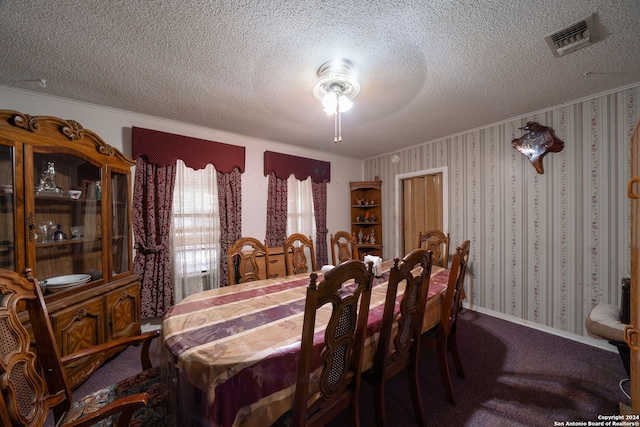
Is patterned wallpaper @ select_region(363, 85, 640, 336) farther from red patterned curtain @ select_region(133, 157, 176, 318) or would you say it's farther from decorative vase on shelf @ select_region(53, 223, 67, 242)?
decorative vase on shelf @ select_region(53, 223, 67, 242)

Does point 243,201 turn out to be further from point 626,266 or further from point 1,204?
point 626,266

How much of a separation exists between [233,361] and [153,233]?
2.10 m

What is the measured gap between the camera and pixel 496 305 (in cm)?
282

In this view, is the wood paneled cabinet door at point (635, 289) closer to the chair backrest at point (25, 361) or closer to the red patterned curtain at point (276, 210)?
the chair backrest at point (25, 361)

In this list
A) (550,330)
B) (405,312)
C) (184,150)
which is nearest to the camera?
(405,312)

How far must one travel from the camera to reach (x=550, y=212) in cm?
244

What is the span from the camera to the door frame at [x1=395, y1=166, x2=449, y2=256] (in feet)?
10.7

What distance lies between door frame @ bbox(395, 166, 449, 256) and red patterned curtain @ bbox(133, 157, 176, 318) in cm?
323

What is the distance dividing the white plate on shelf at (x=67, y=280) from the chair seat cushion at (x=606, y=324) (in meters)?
3.88

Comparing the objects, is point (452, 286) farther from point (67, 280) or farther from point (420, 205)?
point (67, 280)

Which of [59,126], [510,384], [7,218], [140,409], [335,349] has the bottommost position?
[510,384]

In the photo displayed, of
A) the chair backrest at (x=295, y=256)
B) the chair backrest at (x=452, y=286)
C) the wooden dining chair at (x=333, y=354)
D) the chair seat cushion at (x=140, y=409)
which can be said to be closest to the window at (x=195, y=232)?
the chair backrest at (x=295, y=256)

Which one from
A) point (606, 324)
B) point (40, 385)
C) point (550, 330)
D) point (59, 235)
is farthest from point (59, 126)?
point (550, 330)

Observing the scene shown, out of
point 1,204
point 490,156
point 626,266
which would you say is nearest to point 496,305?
point 626,266
